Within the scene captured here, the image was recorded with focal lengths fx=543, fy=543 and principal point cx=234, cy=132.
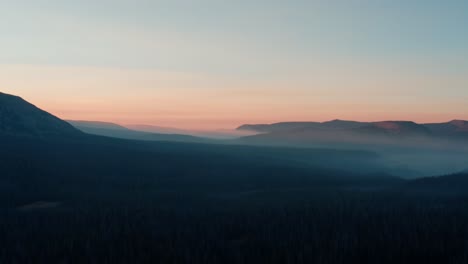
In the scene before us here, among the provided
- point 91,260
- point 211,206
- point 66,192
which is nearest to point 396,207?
point 211,206

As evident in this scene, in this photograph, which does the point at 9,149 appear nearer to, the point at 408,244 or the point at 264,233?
the point at 264,233

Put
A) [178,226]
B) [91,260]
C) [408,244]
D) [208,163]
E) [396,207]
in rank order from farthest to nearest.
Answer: [208,163], [396,207], [178,226], [408,244], [91,260]

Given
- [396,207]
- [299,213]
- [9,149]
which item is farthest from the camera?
[9,149]

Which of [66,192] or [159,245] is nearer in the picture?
[159,245]

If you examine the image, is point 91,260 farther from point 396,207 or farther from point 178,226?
point 396,207

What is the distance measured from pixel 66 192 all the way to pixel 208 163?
68.8 metres

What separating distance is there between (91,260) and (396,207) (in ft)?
151

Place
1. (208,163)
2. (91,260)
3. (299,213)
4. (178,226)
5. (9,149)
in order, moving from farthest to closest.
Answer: (208,163) < (9,149) < (299,213) < (178,226) < (91,260)

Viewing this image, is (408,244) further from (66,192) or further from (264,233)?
(66,192)

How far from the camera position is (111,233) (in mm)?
52812

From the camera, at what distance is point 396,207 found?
73.7 m

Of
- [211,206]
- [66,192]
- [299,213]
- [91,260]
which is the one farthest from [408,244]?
[66,192]

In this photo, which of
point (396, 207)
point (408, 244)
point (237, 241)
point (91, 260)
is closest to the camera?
Answer: point (91, 260)

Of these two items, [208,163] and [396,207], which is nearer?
[396,207]
